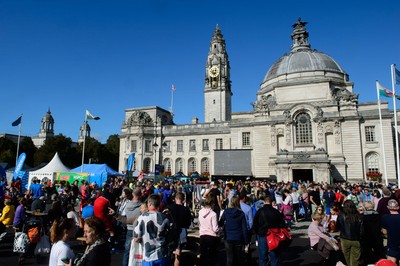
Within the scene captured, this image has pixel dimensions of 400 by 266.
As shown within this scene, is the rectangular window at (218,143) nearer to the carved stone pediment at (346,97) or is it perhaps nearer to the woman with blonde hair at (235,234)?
the carved stone pediment at (346,97)

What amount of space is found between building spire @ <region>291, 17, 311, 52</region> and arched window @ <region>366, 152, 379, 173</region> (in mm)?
24554

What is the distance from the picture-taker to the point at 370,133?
124ft

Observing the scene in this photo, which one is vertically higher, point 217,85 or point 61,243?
point 217,85

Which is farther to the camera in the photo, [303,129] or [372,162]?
[303,129]

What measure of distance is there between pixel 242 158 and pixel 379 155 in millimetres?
17820

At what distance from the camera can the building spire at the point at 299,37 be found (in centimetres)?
5375

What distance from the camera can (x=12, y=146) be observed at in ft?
209

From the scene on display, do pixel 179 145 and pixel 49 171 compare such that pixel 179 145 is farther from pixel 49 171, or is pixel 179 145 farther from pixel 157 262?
pixel 157 262

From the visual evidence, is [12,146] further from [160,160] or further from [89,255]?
[89,255]

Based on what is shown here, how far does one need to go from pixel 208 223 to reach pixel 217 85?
5701 cm

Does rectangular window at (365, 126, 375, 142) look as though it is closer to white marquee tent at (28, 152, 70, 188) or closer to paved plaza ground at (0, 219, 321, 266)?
paved plaza ground at (0, 219, 321, 266)

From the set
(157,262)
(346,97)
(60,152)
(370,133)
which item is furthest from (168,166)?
(157,262)

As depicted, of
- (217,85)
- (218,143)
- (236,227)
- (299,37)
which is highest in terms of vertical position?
(299,37)

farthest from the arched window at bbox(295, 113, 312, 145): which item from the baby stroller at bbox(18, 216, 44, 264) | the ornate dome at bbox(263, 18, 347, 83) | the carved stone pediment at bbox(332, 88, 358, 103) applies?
the baby stroller at bbox(18, 216, 44, 264)
